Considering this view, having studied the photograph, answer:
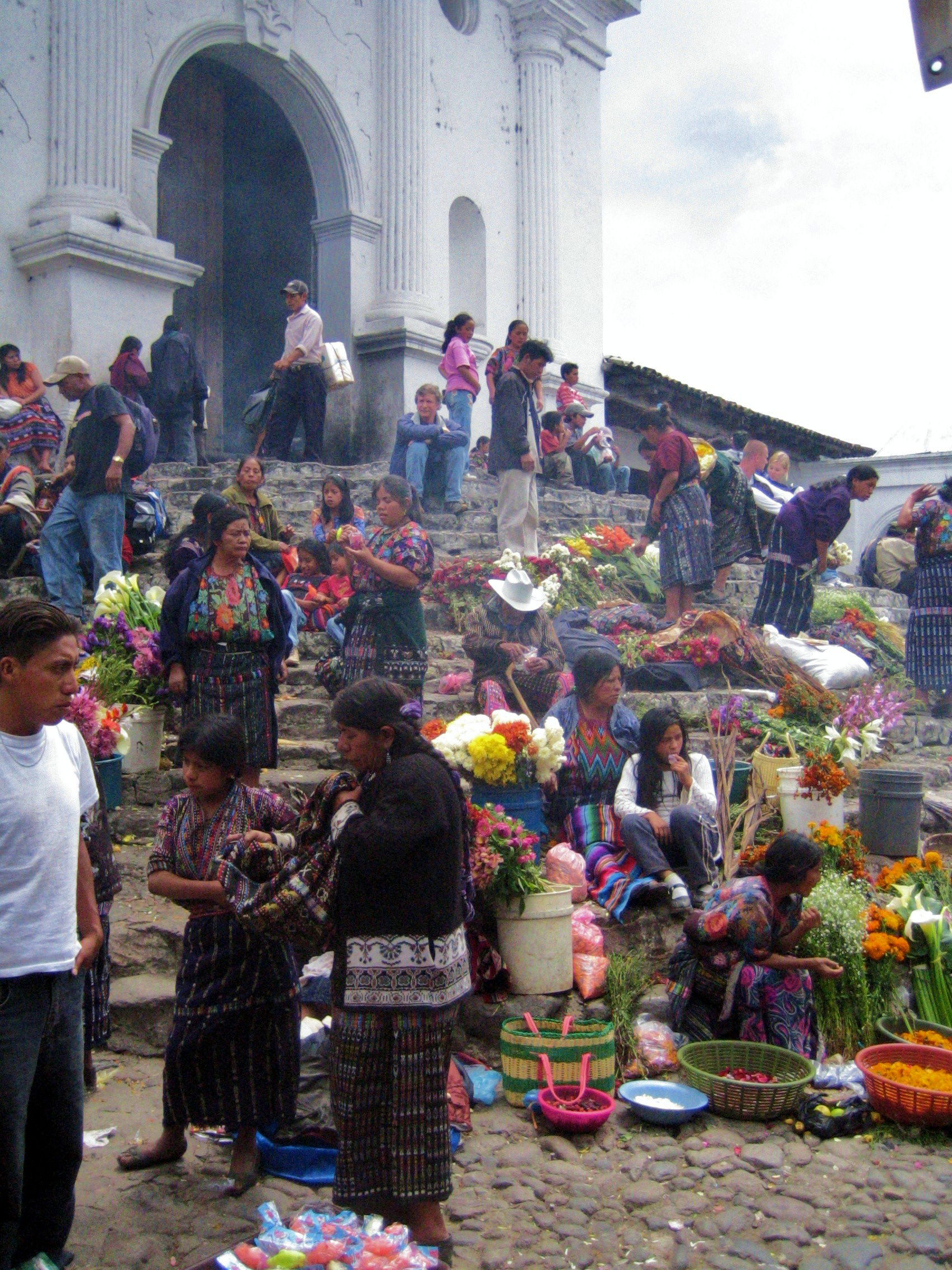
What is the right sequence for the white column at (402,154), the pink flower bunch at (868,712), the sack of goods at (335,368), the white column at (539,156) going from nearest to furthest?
1. the pink flower bunch at (868,712)
2. the sack of goods at (335,368)
3. the white column at (402,154)
4. the white column at (539,156)

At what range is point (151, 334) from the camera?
11.8m

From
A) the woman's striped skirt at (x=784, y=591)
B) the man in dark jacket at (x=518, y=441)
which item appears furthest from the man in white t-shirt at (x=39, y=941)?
the woman's striped skirt at (x=784, y=591)

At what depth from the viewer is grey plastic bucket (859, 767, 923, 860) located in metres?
6.62

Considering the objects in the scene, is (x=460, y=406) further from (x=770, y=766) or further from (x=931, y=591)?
(x=770, y=766)

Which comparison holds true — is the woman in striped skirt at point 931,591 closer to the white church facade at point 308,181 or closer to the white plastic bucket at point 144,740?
the white plastic bucket at point 144,740

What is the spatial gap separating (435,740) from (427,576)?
35.2 inches

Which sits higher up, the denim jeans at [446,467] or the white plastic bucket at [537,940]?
the denim jeans at [446,467]

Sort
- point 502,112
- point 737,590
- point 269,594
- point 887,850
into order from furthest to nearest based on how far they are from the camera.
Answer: point 502,112
point 737,590
point 887,850
point 269,594

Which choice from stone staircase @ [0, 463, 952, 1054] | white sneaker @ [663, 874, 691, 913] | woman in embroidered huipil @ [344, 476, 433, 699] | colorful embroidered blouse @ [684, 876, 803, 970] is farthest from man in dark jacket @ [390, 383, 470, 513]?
colorful embroidered blouse @ [684, 876, 803, 970]

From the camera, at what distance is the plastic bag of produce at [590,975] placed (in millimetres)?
5125

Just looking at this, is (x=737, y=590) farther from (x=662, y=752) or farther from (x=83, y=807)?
(x=83, y=807)

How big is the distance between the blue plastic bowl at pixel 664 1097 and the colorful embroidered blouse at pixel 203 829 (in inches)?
70.3

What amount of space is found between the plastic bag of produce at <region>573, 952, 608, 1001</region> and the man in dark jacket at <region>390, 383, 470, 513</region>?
21.0 ft

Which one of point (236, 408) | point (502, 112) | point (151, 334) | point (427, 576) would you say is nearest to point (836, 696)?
point (427, 576)
